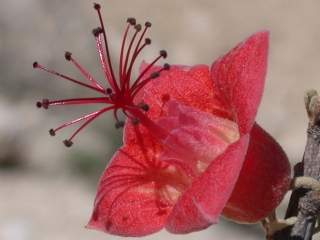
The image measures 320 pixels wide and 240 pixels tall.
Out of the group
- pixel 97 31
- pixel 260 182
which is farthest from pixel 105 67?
pixel 260 182

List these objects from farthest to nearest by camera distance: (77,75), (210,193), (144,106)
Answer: (77,75) < (144,106) < (210,193)

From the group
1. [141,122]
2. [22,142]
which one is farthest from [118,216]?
[22,142]

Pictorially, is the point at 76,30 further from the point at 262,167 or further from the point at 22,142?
the point at 262,167

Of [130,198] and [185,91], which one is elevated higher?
[185,91]

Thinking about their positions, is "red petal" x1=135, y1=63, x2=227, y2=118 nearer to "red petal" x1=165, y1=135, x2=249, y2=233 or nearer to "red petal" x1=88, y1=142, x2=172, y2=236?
"red petal" x1=88, y1=142, x2=172, y2=236

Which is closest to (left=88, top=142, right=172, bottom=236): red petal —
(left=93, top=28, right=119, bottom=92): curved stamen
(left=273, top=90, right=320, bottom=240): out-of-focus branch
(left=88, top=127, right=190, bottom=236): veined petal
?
(left=88, top=127, right=190, bottom=236): veined petal

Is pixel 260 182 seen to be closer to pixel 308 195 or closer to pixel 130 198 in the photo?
pixel 308 195

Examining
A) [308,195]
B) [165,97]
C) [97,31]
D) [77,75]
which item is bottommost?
[308,195]
